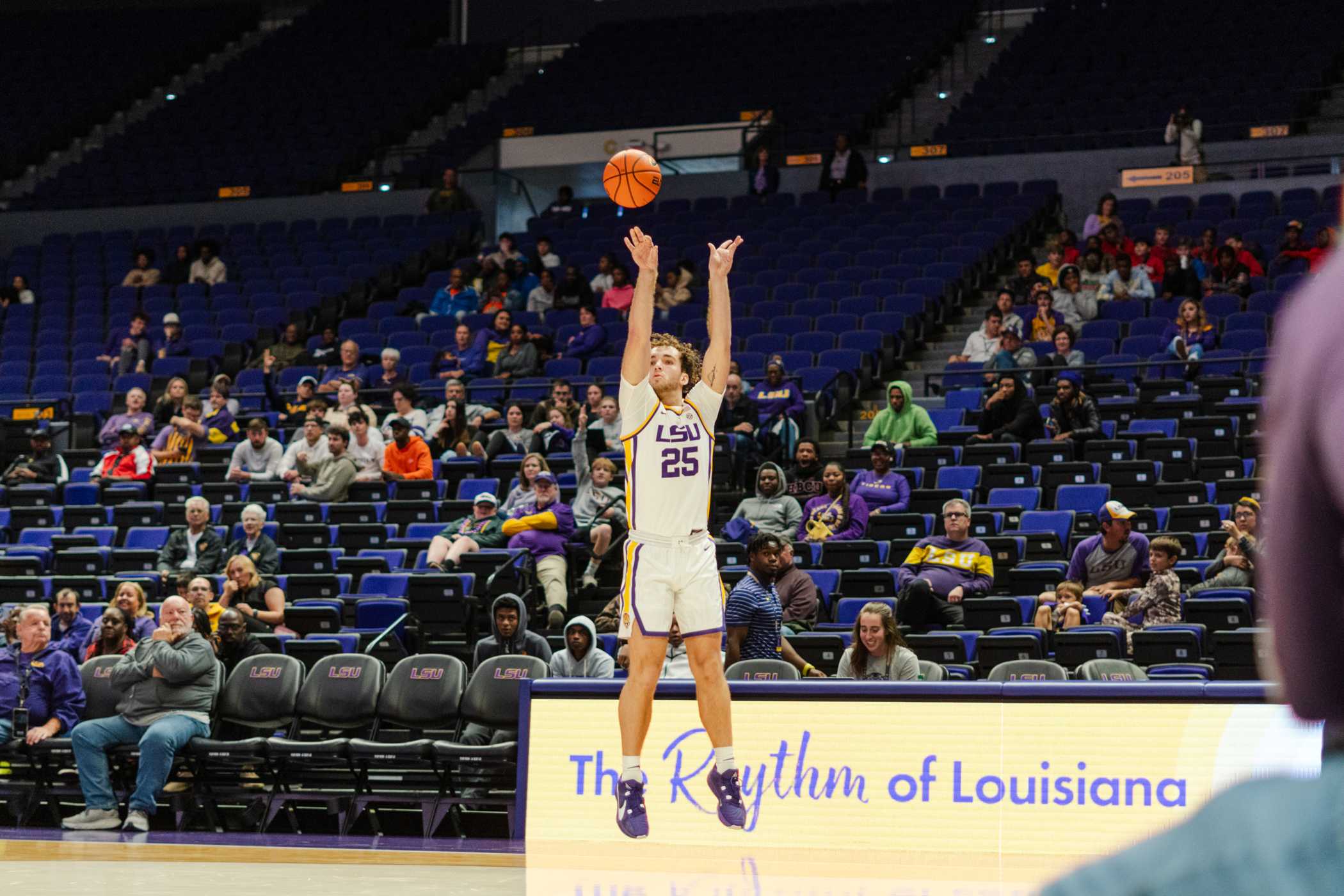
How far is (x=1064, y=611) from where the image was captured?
11289mm

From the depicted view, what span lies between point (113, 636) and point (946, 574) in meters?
6.10

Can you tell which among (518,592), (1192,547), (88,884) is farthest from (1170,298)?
(88,884)

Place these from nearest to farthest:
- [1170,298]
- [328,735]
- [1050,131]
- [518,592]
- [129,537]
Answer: [328,735], [518,592], [129,537], [1170,298], [1050,131]

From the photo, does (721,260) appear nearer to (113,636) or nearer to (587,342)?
(113,636)

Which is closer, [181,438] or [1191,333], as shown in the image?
[1191,333]

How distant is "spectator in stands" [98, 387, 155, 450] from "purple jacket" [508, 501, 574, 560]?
6.46m

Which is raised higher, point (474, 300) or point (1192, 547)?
point (474, 300)

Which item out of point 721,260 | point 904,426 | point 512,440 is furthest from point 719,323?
point 512,440

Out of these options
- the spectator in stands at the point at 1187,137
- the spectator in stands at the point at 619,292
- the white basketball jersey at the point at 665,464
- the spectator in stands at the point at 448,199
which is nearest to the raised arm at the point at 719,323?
the white basketball jersey at the point at 665,464

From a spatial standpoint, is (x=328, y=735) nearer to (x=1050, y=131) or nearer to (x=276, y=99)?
(x=1050, y=131)

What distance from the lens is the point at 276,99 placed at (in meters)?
29.8

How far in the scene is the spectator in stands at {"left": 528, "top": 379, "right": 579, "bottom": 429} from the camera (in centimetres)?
1636

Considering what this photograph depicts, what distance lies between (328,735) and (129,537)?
537cm

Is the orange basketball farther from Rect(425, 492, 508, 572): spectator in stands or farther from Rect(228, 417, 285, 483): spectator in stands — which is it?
Rect(228, 417, 285, 483): spectator in stands
